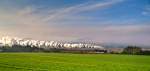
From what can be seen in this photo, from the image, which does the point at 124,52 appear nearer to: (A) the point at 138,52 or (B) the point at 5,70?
(A) the point at 138,52

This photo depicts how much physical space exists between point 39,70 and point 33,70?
2.33 feet

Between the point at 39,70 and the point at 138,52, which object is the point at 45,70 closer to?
the point at 39,70

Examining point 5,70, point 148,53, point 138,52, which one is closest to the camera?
point 5,70

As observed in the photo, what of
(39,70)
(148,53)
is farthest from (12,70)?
(148,53)

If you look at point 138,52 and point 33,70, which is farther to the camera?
point 138,52

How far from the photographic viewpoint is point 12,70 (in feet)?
109

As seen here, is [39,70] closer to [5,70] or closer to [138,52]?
[5,70]

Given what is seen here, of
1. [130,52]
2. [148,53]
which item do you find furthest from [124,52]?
[148,53]

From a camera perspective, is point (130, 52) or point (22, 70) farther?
point (130, 52)

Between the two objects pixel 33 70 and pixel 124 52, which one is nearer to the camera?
pixel 33 70

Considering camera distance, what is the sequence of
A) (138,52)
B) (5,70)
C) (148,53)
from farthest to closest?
(138,52) → (148,53) → (5,70)

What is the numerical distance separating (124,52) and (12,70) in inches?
5101

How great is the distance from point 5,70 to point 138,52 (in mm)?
127192

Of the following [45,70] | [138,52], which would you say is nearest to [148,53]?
[138,52]
